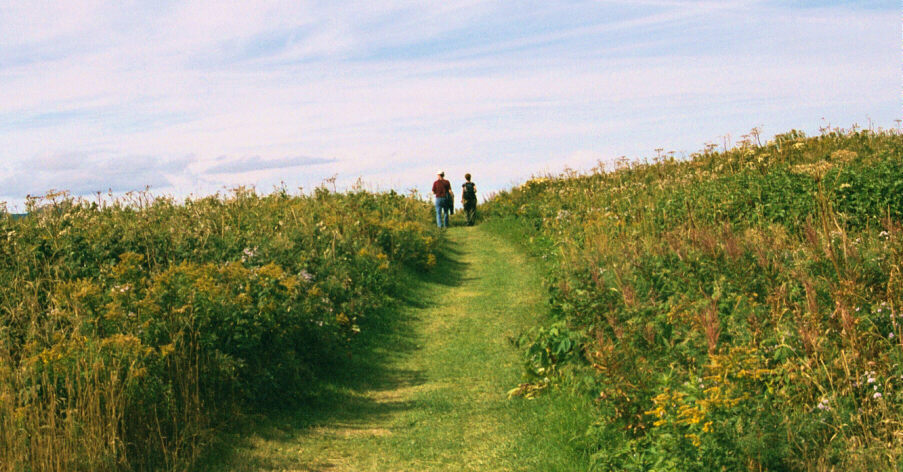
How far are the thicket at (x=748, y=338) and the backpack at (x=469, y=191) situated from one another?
40.1ft

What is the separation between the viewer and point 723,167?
651 inches

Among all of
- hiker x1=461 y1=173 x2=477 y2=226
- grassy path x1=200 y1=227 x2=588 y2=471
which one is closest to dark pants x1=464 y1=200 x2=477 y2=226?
hiker x1=461 y1=173 x2=477 y2=226

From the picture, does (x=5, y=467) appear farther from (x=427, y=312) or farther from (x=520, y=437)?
(x=427, y=312)

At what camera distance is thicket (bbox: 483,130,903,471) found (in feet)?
15.4

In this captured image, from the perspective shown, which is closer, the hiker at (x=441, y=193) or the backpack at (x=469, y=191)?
the hiker at (x=441, y=193)

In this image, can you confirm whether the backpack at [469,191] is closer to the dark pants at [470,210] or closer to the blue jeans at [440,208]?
the dark pants at [470,210]

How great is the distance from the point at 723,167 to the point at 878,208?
17.7 ft

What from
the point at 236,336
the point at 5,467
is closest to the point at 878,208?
the point at 236,336

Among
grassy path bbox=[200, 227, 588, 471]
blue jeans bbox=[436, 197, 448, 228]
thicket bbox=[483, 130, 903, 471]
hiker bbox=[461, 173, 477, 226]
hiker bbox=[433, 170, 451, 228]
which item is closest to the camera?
thicket bbox=[483, 130, 903, 471]

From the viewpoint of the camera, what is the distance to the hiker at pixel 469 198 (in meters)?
24.6

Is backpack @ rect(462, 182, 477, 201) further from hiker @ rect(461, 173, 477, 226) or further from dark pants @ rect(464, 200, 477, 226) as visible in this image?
dark pants @ rect(464, 200, 477, 226)

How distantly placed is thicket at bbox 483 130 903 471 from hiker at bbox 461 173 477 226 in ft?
40.1

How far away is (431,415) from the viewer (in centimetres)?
765

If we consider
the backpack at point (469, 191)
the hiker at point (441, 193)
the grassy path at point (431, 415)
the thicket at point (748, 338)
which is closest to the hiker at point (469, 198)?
the backpack at point (469, 191)
